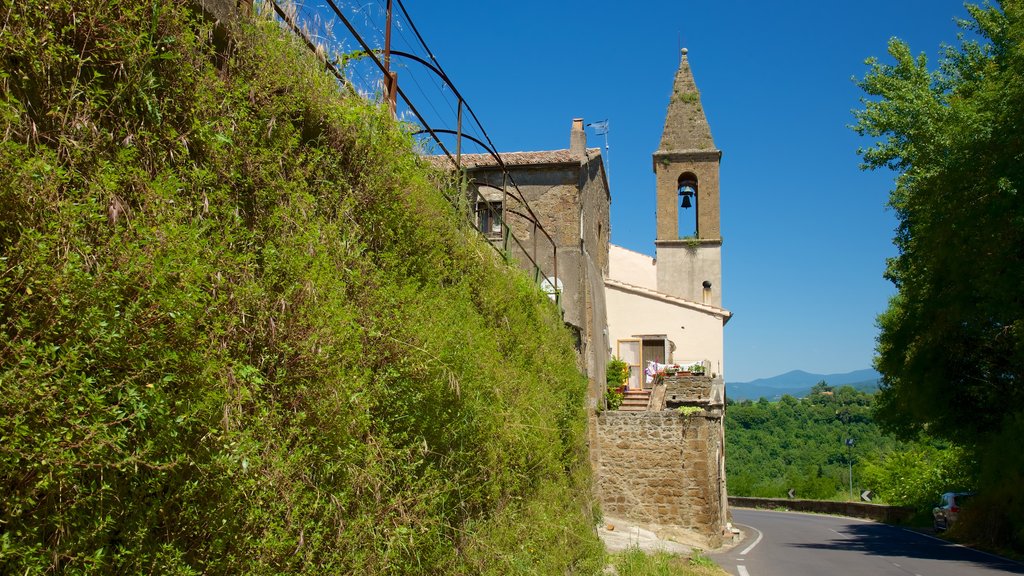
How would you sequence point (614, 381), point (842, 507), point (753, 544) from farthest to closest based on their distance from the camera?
1. point (842, 507)
2. point (614, 381)
3. point (753, 544)

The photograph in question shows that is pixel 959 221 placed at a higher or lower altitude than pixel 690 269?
lower

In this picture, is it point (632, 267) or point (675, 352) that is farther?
point (632, 267)

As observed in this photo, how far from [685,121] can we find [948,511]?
19.7 meters

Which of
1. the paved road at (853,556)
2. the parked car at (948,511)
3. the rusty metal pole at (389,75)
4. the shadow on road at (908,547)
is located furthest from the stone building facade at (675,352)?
the rusty metal pole at (389,75)

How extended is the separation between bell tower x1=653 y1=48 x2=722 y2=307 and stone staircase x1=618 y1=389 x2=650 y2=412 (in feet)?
34.6

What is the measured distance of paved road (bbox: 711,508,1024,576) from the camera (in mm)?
13305

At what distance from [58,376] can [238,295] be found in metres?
1.09

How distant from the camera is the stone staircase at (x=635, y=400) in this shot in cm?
2181

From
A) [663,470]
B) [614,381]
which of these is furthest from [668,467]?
[614,381]

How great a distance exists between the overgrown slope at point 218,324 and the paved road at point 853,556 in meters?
10.1

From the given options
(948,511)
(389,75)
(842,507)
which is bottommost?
(842,507)

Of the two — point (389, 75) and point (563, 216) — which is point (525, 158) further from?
point (389, 75)

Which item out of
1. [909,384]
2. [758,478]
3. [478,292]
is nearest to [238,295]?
[478,292]

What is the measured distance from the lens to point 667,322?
2728 centimetres
